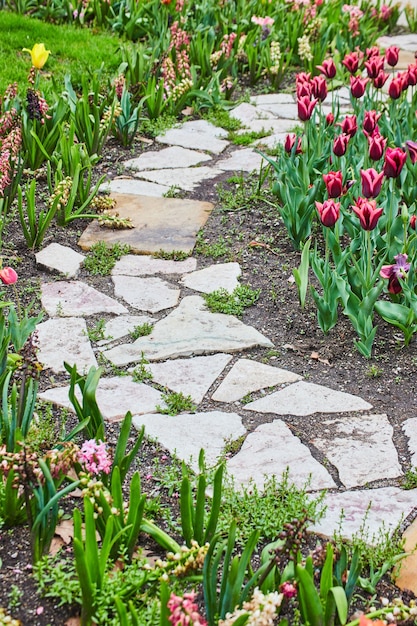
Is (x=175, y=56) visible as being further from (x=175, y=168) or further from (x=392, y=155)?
(x=392, y=155)

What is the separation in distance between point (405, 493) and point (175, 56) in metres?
4.47

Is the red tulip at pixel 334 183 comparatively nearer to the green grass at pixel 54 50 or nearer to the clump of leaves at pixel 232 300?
the clump of leaves at pixel 232 300

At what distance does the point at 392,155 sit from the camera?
11.1 ft

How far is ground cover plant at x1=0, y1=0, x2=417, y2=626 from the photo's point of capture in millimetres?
2037

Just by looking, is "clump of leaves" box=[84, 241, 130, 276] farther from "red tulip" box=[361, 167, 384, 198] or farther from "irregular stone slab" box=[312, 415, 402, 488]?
"irregular stone slab" box=[312, 415, 402, 488]

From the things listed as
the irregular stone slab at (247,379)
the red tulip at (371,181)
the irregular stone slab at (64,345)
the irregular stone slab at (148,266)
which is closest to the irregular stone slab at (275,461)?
the irregular stone slab at (247,379)

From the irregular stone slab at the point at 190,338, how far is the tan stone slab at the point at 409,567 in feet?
3.87

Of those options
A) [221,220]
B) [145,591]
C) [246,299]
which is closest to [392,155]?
[246,299]

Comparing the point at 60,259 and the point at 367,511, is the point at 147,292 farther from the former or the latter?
the point at 367,511

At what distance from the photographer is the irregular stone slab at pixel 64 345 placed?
3.25m

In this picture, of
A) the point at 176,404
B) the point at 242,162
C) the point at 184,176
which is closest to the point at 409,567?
the point at 176,404

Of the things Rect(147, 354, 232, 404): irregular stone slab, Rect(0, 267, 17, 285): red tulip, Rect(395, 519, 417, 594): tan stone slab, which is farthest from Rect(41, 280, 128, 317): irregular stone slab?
Rect(395, 519, 417, 594): tan stone slab

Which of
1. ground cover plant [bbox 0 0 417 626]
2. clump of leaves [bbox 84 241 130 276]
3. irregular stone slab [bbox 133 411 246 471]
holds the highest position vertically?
ground cover plant [bbox 0 0 417 626]

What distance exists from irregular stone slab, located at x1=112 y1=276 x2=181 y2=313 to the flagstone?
943 millimetres
